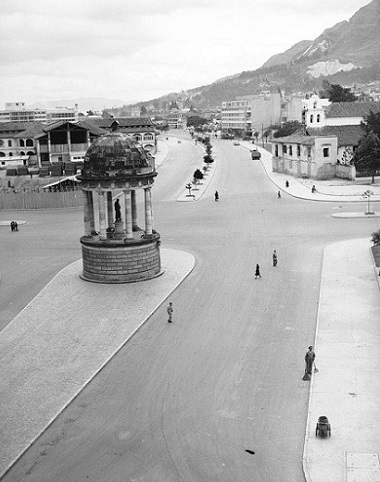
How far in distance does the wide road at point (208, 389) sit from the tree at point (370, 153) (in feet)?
98.6

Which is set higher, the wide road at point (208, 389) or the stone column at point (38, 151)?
the stone column at point (38, 151)

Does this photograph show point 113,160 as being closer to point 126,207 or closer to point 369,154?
point 126,207

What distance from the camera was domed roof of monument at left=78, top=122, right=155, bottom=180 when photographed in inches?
1454

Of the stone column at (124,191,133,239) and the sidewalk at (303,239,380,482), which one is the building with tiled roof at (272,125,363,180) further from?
the sidewalk at (303,239,380,482)

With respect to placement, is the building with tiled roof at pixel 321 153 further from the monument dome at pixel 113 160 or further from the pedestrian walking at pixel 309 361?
the pedestrian walking at pixel 309 361

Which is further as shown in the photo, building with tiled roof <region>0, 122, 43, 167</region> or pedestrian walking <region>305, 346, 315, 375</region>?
building with tiled roof <region>0, 122, 43, 167</region>

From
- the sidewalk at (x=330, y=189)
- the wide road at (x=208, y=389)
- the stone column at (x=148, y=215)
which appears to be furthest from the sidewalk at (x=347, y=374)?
the sidewalk at (x=330, y=189)

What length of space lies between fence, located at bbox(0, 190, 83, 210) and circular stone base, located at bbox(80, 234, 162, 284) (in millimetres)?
31024

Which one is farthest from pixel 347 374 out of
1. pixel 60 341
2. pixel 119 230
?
pixel 119 230

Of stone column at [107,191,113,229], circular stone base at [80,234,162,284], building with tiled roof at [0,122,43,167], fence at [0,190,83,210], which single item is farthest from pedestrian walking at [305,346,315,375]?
building with tiled roof at [0,122,43,167]

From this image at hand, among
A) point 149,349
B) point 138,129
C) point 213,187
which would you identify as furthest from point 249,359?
point 138,129

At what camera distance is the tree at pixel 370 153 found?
237 feet

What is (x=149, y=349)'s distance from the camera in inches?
1029

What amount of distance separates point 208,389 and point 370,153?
180 feet
